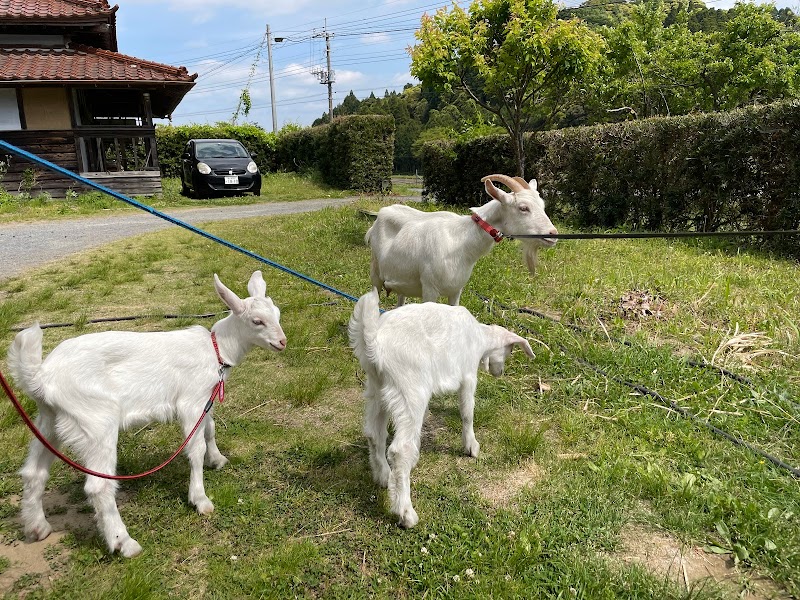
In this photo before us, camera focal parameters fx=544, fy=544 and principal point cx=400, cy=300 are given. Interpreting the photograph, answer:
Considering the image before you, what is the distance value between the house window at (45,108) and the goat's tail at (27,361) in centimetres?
1651

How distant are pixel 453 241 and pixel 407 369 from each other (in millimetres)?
1868

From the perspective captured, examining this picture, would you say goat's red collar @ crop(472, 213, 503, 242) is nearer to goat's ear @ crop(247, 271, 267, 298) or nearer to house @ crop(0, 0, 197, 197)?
goat's ear @ crop(247, 271, 267, 298)

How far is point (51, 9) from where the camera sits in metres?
15.2

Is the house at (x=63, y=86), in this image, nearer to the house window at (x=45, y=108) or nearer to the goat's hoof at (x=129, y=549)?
the house window at (x=45, y=108)

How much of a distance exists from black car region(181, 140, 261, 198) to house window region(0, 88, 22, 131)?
14.7 feet

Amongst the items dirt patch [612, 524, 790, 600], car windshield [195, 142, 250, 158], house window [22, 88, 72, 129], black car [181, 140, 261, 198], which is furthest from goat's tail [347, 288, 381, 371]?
house window [22, 88, 72, 129]

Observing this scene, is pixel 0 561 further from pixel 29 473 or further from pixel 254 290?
pixel 254 290

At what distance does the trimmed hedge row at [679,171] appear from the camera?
293 inches

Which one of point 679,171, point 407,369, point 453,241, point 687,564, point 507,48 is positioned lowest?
point 687,564

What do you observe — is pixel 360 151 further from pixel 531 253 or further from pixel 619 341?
pixel 619 341

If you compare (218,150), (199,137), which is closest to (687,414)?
(218,150)

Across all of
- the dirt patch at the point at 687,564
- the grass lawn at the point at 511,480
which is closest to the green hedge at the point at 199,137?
the grass lawn at the point at 511,480

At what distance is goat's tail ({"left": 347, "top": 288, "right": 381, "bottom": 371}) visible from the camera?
257cm

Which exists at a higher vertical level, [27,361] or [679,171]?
[679,171]
